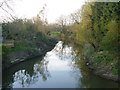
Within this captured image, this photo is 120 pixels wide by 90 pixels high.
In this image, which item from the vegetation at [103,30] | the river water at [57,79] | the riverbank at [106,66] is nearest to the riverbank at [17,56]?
the river water at [57,79]

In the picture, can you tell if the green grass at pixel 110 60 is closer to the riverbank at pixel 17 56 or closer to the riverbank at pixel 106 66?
the riverbank at pixel 106 66

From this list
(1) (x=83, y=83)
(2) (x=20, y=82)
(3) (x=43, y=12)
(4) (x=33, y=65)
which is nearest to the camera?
(1) (x=83, y=83)

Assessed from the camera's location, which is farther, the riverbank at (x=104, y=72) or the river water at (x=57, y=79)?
the riverbank at (x=104, y=72)

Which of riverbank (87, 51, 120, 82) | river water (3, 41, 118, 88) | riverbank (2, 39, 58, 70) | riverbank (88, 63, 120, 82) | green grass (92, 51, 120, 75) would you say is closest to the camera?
river water (3, 41, 118, 88)

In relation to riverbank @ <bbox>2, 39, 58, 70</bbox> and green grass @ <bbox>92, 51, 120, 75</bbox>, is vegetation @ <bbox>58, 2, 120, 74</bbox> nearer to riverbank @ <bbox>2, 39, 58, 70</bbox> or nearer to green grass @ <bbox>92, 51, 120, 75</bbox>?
green grass @ <bbox>92, 51, 120, 75</bbox>

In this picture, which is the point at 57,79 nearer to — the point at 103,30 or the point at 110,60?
the point at 110,60

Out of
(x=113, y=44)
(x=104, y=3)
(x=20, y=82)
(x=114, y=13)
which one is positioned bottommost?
(x=20, y=82)

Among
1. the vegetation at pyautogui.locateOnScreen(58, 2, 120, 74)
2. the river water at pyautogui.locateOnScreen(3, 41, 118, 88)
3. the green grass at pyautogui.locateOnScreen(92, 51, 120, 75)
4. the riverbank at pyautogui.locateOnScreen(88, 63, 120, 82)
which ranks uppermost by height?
the vegetation at pyautogui.locateOnScreen(58, 2, 120, 74)

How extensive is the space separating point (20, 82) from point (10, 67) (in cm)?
368

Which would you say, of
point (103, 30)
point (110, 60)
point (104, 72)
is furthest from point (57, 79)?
point (103, 30)

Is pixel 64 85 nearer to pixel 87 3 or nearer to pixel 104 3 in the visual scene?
pixel 104 3

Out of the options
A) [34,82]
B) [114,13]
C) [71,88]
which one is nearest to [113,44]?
[114,13]

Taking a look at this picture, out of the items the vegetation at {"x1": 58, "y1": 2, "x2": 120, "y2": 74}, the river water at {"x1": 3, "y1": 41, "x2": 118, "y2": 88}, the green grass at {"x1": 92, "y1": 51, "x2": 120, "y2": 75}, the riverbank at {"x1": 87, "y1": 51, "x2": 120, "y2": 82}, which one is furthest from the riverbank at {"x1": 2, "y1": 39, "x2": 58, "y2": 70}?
the green grass at {"x1": 92, "y1": 51, "x2": 120, "y2": 75}

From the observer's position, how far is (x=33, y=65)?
16422mm
